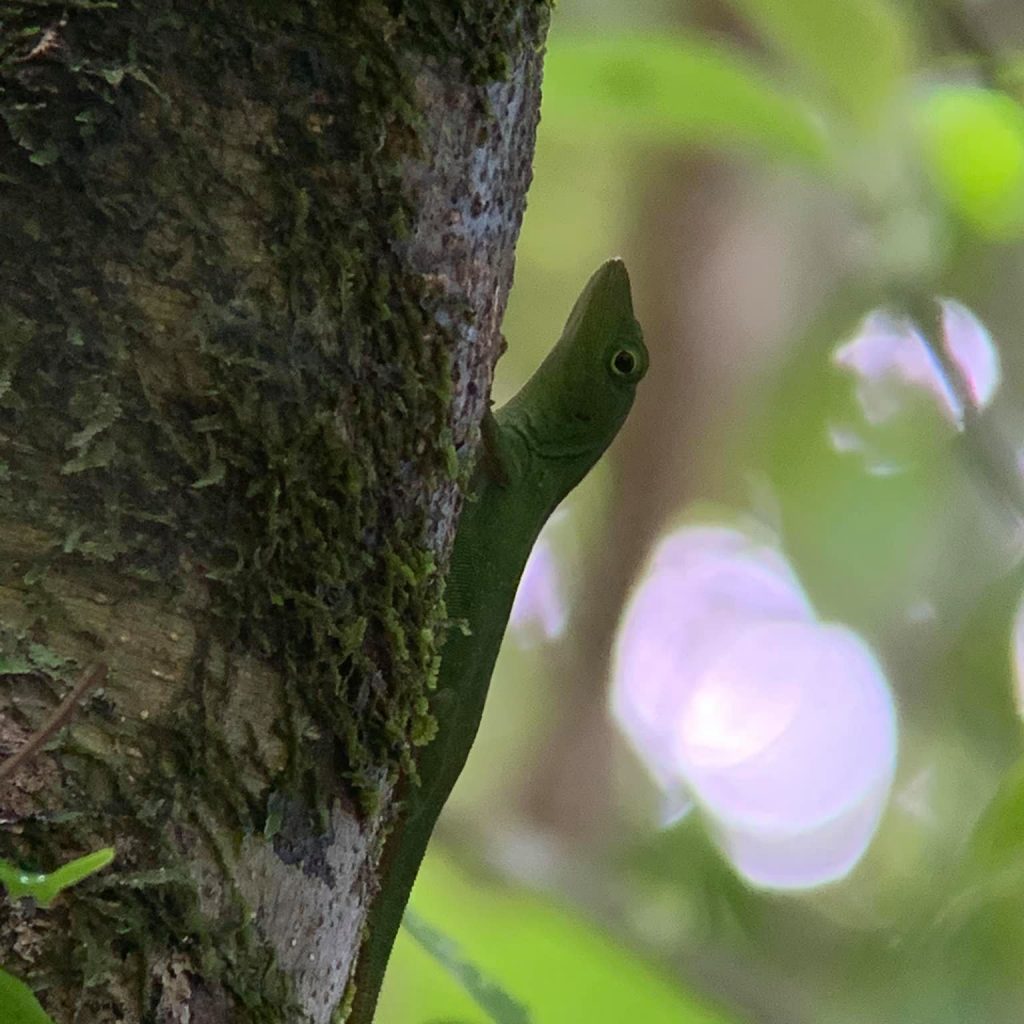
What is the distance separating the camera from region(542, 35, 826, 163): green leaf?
2.27 metres

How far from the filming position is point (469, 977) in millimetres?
1689

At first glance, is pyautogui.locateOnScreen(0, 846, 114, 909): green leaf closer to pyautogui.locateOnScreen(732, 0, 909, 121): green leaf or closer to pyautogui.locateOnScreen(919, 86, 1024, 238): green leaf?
pyautogui.locateOnScreen(732, 0, 909, 121): green leaf

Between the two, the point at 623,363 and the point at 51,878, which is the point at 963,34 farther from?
the point at 51,878

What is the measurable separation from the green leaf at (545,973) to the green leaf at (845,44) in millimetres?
1731

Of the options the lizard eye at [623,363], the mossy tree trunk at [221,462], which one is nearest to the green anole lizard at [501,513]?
the lizard eye at [623,363]

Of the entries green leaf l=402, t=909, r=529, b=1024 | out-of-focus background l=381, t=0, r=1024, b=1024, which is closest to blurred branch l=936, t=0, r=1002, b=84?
out-of-focus background l=381, t=0, r=1024, b=1024

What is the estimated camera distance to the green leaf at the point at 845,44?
8.37ft

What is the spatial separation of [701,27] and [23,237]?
13.9 feet

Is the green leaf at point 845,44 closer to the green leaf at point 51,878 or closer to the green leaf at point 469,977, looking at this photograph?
the green leaf at point 469,977

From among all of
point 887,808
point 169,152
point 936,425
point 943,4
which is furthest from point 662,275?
point 169,152

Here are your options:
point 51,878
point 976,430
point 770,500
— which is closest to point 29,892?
point 51,878

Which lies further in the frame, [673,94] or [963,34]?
[963,34]

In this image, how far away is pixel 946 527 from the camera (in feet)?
17.2

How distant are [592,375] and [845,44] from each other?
860 millimetres
